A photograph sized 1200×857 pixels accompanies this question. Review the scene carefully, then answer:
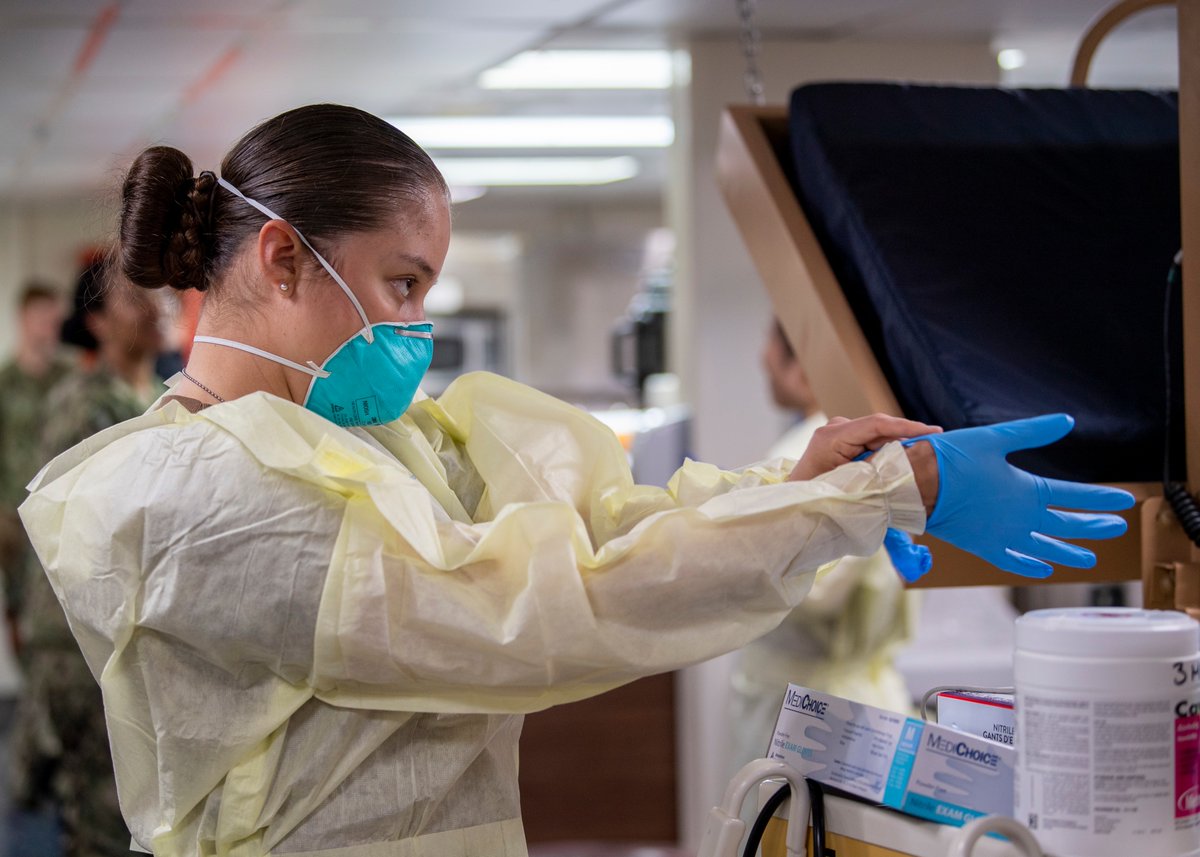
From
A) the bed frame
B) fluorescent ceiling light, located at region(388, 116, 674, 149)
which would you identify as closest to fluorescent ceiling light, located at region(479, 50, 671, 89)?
fluorescent ceiling light, located at region(388, 116, 674, 149)

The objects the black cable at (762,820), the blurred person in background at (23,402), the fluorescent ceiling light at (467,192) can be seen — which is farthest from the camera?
the fluorescent ceiling light at (467,192)

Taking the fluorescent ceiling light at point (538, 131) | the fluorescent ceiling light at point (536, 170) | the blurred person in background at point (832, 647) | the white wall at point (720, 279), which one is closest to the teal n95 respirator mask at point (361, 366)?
the blurred person in background at point (832, 647)

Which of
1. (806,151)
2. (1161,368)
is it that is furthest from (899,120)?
(1161,368)

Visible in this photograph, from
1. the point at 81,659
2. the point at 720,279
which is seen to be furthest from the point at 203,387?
the point at 720,279

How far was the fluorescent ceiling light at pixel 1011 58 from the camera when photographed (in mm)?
3645

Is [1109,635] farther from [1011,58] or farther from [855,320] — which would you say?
[1011,58]

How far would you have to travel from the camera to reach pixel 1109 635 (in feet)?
2.63

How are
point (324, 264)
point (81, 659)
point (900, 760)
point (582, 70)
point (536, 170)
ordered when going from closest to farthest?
point (900, 760) → point (324, 264) → point (81, 659) → point (582, 70) → point (536, 170)

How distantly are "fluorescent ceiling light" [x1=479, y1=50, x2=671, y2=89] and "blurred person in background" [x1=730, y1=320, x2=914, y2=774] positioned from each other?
4.39ft

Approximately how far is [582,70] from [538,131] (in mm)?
1049

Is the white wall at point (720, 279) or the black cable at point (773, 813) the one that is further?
the white wall at point (720, 279)

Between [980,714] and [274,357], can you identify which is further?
[274,357]

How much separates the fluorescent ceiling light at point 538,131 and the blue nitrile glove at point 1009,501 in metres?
3.67

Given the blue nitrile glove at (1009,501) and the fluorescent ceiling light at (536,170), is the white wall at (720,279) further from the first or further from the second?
the blue nitrile glove at (1009,501)
